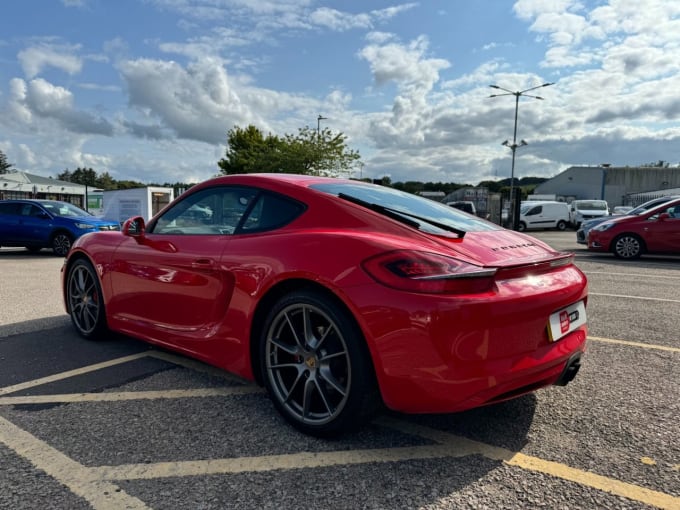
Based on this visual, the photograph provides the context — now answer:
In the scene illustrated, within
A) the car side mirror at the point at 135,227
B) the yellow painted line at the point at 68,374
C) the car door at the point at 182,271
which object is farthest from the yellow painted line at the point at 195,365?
the car side mirror at the point at 135,227

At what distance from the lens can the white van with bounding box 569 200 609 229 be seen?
26.8 meters

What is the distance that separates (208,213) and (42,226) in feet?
38.8

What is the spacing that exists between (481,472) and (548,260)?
1.12 metres

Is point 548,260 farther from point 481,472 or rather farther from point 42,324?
point 42,324

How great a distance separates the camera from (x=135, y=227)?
12.3 ft

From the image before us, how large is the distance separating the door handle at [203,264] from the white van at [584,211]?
27.6 meters

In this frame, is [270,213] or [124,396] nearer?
[270,213]

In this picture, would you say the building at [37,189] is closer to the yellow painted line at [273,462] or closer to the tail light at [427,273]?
the yellow painted line at [273,462]

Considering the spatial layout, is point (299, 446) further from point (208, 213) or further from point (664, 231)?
point (664, 231)

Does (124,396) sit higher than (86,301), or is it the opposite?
(86,301)

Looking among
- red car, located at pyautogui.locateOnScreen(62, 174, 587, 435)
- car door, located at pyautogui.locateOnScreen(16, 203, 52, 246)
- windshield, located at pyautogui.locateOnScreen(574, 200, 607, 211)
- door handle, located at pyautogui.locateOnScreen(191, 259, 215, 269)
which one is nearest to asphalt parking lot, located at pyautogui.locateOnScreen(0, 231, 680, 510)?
red car, located at pyautogui.locateOnScreen(62, 174, 587, 435)

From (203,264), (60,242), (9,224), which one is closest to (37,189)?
(9,224)

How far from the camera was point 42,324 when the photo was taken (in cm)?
487

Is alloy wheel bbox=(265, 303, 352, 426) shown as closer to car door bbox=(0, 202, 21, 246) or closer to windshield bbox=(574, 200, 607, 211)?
car door bbox=(0, 202, 21, 246)
